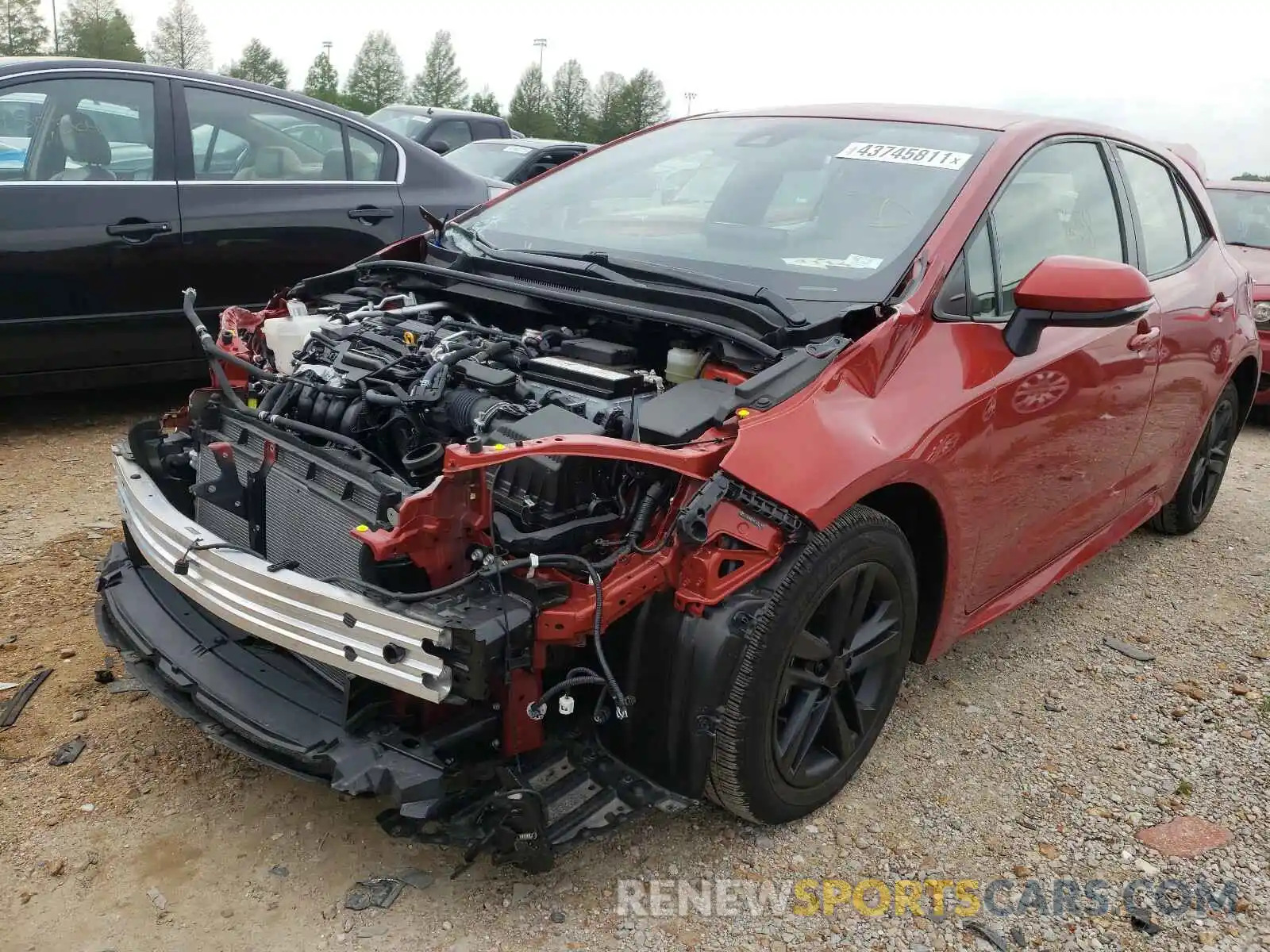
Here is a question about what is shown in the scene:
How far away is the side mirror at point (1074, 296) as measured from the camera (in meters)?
2.58

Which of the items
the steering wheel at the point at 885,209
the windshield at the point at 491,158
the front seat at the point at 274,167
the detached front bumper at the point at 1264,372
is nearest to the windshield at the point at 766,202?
the steering wheel at the point at 885,209

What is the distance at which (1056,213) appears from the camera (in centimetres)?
314

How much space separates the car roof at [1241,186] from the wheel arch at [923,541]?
24.2 feet

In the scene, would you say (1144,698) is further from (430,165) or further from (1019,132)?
(430,165)

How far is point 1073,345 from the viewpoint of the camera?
117 inches

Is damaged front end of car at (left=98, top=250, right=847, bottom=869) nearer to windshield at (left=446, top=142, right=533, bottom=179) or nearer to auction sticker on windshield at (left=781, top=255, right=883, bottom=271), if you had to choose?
auction sticker on windshield at (left=781, top=255, right=883, bottom=271)

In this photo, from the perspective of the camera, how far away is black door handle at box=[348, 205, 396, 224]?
5.32 meters

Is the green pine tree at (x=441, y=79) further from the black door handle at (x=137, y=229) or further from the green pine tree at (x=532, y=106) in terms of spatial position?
A: the black door handle at (x=137, y=229)

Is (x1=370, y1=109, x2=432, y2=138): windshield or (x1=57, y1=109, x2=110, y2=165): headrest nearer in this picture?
(x1=57, y1=109, x2=110, y2=165): headrest

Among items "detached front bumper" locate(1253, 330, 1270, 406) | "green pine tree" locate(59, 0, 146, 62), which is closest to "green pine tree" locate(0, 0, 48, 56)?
"green pine tree" locate(59, 0, 146, 62)

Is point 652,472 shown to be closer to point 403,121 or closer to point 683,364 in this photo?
point 683,364

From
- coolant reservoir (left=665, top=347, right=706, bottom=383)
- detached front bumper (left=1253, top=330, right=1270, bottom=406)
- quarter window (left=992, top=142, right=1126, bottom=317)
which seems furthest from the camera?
detached front bumper (left=1253, top=330, right=1270, bottom=406)

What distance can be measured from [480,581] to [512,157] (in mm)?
8593

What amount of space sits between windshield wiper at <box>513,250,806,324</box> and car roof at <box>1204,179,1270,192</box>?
24.6 feet
